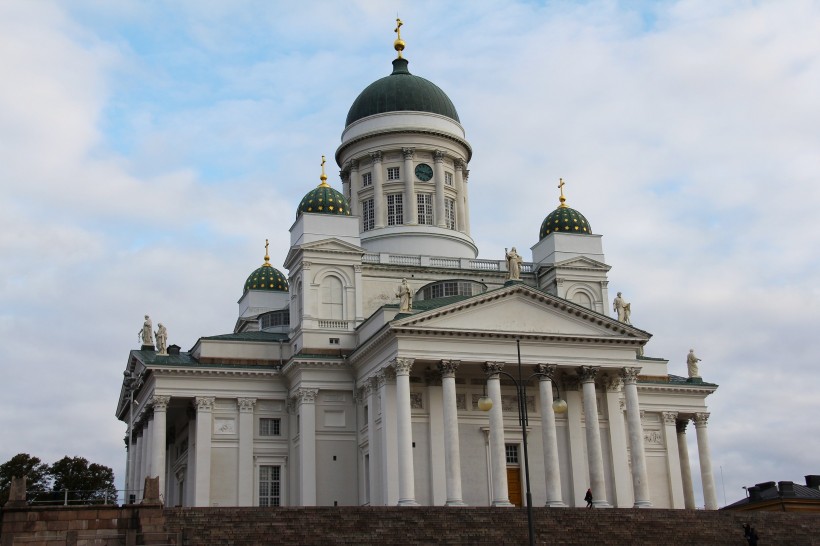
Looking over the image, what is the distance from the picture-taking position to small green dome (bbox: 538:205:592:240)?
202 feet

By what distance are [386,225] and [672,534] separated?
1107 inches

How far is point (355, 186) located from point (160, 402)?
19.3 metres

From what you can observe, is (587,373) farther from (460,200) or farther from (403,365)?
(460,200)

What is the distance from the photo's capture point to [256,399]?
54.7 m

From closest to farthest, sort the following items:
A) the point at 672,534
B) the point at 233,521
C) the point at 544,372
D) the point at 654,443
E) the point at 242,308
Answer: the point at 233,521
the point at 672,534
the point at 544,372
the point at 654,443
the point at 242,308

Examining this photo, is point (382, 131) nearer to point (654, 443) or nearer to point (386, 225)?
point (386, 225)

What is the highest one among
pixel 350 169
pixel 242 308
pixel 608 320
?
pixel 350 169

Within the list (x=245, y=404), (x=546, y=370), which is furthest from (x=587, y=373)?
(x=245, y=404)

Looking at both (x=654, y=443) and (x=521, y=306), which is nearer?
(x=521, y=306)

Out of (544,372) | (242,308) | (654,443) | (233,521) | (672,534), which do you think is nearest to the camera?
(233,521)

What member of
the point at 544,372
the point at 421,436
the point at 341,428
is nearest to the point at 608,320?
the point at 544,372

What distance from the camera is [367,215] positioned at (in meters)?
65.1

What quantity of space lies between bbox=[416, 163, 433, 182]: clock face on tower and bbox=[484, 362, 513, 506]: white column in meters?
18.7

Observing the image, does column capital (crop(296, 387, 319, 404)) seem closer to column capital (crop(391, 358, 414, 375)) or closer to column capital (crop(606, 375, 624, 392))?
column capital (crop(391, 358, 414, 375))
